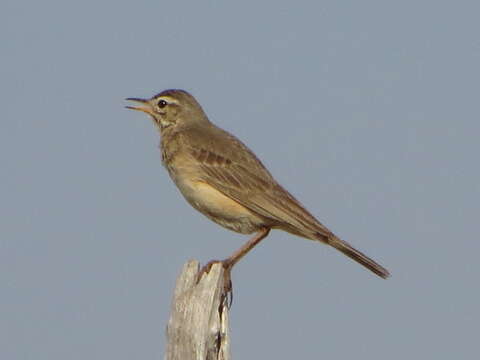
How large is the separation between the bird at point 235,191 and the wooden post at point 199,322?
230cm

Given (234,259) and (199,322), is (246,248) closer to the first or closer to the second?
(234,259)

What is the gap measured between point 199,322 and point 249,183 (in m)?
4.45

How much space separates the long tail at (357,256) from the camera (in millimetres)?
10445

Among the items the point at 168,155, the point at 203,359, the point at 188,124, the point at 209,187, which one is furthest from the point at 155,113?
the point at 203,359

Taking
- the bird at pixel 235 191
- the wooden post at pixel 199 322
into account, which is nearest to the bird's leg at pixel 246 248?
the bird at pixel 235 191

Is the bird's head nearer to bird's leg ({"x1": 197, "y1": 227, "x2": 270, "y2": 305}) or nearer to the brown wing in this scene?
the brown wing

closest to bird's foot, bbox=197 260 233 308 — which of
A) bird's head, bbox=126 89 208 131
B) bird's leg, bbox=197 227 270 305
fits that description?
bird's leg, bbox=197 227 270 305

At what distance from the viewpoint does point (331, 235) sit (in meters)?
10.7

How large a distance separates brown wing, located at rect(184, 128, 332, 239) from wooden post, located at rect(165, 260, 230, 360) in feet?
10.0

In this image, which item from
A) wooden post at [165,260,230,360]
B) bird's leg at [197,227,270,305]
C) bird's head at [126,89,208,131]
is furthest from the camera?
bird's head at [126,89,208,131]

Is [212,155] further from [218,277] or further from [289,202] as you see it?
[218,277]

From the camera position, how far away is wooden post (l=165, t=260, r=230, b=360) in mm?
7324

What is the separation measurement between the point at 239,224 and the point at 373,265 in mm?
1837

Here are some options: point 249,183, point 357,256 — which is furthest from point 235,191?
point 357,256
